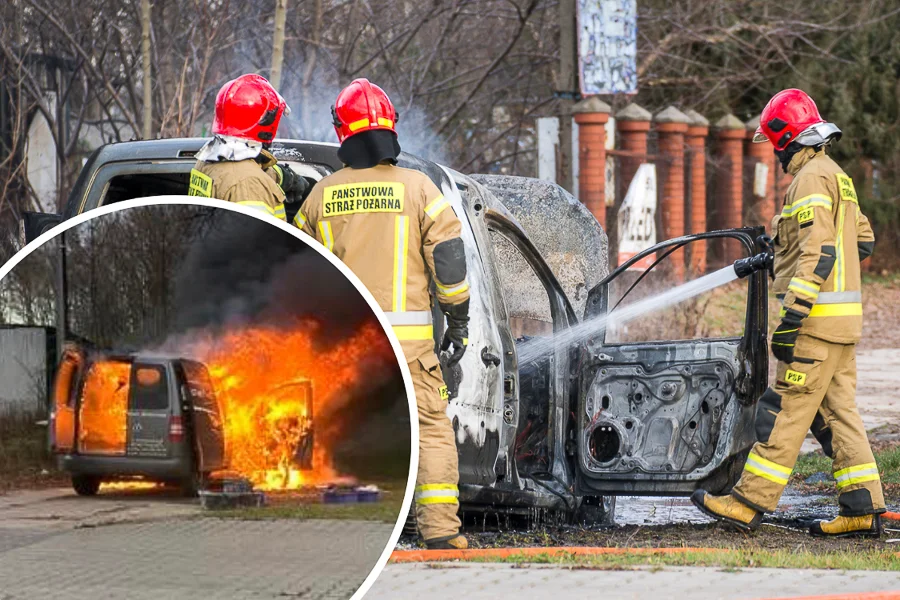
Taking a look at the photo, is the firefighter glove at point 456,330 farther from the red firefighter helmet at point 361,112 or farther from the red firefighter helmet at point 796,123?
→ the red firefighter helmet at point 796,123

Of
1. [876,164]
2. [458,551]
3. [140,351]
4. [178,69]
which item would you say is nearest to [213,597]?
[140,351]

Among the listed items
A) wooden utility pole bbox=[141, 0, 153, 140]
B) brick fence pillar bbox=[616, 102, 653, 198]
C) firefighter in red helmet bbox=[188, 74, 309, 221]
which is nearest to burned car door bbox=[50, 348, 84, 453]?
firefighter in red helmet bbox=[188, 74, 309, 221]

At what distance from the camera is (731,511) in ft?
20.1

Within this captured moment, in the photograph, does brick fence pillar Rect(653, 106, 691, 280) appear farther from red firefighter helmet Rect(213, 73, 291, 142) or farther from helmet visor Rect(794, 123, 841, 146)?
red firefighter helmet Rect(213, 73, 291, 142)

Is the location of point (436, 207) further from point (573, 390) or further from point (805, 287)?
point (805, 287)

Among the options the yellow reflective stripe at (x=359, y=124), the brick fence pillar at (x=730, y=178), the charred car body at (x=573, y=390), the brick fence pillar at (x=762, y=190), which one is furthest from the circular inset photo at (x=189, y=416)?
the brick fence pillar at (x=762, y=190)

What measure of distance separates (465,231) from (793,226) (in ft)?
5.68

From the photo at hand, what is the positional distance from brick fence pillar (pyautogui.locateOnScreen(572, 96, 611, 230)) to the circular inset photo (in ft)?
40.8

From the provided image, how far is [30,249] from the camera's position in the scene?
327 cm

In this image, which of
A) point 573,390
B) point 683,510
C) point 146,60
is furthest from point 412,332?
point 146,60

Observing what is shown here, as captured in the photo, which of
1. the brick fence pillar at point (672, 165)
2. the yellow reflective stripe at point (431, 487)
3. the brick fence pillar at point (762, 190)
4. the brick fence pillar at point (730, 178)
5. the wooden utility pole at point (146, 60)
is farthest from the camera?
the brick fence pillar at point (762, 190)

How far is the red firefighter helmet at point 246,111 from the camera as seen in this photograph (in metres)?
5.29

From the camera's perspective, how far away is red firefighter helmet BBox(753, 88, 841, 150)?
6.18 metres

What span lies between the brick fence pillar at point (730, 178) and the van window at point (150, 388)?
722 inches
